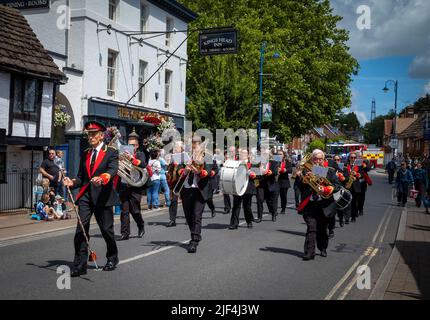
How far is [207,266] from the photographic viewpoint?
8.21 meters

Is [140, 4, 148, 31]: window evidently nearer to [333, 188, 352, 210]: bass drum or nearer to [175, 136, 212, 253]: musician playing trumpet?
[175, 136, 212, 253]: musician playing trumpet

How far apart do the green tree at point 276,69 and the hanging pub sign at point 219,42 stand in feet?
30.9

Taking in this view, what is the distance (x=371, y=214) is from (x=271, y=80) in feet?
71.7

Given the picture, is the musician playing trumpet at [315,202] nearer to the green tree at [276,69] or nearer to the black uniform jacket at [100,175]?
the black uniform jacket at [100,175]

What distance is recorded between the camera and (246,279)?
739 cm

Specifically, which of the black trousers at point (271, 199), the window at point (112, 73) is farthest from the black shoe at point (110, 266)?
the window at point (112, 73)

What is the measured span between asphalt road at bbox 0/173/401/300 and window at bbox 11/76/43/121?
6364 mm

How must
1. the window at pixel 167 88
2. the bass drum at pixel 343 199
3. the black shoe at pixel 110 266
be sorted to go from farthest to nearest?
the window at pixel 167 88 < the bass drum at pixel 343 199 < the black shoe at pixel 110 266

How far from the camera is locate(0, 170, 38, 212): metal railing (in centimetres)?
1589

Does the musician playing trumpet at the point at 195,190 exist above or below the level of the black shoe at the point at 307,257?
above

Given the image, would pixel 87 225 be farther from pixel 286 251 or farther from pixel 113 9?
pixel 113 9

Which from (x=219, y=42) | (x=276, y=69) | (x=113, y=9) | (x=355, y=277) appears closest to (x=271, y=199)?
(x=355, y=277)

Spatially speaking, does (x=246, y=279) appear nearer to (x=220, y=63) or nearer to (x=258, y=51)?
(x=220, y=63)

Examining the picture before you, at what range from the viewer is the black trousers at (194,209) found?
9.30 metres
